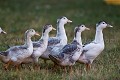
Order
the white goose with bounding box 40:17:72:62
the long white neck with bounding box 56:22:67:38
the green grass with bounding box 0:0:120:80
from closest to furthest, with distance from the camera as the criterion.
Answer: the green grass with bounding box 0:0:120:80
the white goose with bounding box 40:17:72:62
the long white neck with bounding box 56:22:67:38

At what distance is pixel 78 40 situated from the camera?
12.9 metres

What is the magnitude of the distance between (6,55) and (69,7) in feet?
63.5

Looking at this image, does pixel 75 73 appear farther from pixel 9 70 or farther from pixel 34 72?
pixel 9 70

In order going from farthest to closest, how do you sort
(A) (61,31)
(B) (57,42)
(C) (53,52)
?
(A) (61,31)
(B) (57,42)
(C) (53,52)

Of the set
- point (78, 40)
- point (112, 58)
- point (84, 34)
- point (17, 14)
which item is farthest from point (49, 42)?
point (17, 14)

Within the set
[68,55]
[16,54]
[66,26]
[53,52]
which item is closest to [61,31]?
[53,52]

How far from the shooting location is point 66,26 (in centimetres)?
2169

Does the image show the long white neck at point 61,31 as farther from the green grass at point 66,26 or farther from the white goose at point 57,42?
the green grass at point 66,26

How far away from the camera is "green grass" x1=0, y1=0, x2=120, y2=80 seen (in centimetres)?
1144

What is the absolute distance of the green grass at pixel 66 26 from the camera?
11.4 m

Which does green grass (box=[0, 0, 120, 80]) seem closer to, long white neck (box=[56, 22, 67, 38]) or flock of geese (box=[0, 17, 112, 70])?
flock of geese (box=[0, 17, 112, 70])

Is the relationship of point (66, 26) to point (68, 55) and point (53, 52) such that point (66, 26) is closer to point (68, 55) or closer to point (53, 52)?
point (53, 52)

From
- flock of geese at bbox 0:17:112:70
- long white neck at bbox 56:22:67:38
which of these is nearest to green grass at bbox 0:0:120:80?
flock of geese at bbox 0:17:112:70

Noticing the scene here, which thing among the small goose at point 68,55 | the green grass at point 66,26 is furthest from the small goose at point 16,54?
the small goose at point 68,55
